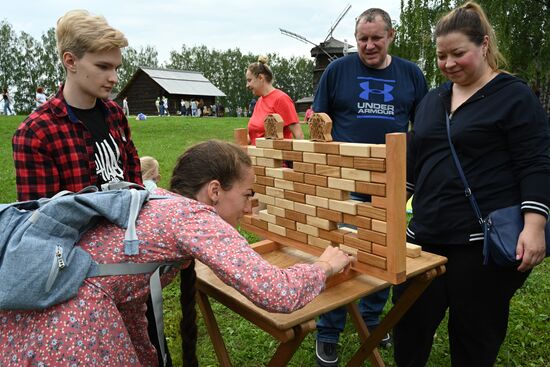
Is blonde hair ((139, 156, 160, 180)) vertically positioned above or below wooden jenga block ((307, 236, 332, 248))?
above

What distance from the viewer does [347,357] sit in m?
2.86

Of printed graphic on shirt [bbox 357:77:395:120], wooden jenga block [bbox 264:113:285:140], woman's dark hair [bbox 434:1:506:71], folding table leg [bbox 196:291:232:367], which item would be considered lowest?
folding table leg [bbox 196:291:232:367]

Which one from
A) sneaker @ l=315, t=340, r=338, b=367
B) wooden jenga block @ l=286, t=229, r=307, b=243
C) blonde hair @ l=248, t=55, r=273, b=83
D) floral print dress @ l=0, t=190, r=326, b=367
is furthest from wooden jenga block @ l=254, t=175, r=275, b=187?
blonde hair @ l=248, t=55, r=273, b=83

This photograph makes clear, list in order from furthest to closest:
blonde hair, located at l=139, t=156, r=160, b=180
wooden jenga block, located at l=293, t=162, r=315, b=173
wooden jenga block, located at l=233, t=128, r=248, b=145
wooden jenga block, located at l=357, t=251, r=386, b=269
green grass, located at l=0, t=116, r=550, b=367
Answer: blonde hair, located at l=139, t=156, r=160, b=180, green grass, located at l=0, t=116, r=550, b=367, wooden jenga block, located at l=233, t=128, r=248, b=145, wooden jenga block, located at l=293, t=162, r=315, b=173, wooden jenga block, located at l=357, t=251, r=386, b=269

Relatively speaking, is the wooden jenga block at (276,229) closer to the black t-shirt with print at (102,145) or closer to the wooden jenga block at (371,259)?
the wooden jenga block at (371,259)

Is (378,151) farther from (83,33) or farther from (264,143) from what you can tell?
(83,33)

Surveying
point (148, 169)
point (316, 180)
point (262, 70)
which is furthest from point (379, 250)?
point (262, 70)

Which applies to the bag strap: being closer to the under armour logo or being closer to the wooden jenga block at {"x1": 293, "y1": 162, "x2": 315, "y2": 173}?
the wooden jenga block at {"x1": 293, "y1": 162, "x2": 315, "y2": 173}

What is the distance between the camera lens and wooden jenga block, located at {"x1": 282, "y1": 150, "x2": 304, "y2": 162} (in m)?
1.86

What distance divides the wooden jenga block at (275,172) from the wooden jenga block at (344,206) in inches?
12.2

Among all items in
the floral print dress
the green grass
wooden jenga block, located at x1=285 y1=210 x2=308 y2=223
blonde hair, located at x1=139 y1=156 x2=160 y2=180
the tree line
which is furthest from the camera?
the tree line

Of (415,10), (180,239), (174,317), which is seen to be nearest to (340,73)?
(180,239)

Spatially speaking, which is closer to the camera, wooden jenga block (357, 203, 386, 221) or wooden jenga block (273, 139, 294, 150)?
wooden jenga block (357, 203, 386, 221)

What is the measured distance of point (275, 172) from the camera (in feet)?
6.62
